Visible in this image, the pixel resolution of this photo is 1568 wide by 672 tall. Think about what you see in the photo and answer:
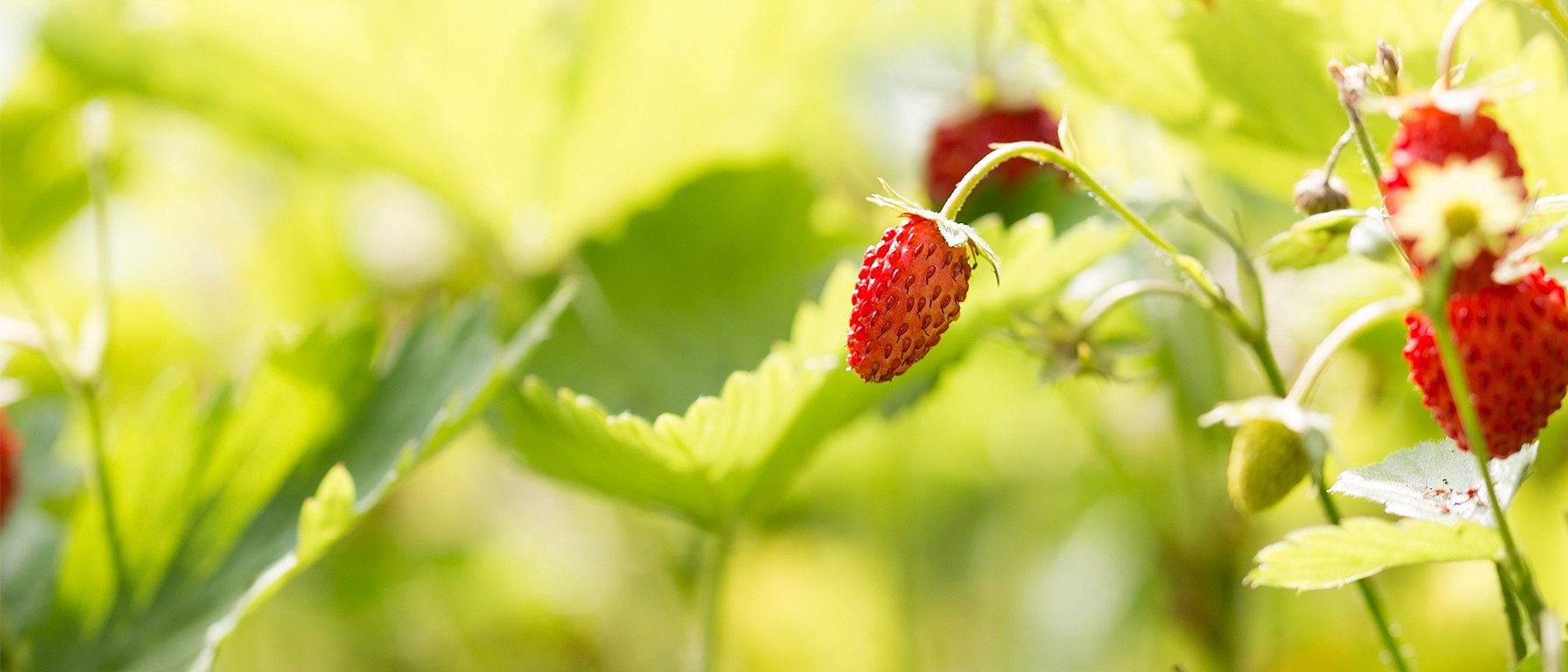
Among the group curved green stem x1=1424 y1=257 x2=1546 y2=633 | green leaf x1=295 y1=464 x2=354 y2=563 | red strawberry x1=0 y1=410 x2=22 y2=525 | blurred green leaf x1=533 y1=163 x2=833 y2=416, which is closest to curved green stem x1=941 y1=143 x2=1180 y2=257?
curved green stem x1=1424 y1=257 x2=1546 y2=633

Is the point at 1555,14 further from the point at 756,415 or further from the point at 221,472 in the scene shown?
the point at 221,472

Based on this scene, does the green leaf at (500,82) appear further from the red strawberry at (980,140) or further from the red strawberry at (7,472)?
the red strawberry at (7,472)

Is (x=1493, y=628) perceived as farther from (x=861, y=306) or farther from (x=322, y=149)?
(x=322, y=149)

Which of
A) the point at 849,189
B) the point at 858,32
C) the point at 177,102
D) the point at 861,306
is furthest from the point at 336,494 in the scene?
the point at 858,32

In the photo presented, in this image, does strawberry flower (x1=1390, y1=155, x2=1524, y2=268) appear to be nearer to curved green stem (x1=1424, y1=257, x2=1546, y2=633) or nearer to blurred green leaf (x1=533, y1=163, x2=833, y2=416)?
curved green stem (x1=1424, y1=257, x2=1546, y2=633)

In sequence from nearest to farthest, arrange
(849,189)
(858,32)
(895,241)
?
1. (895,241)
2. (849,189)
3. (858,32)

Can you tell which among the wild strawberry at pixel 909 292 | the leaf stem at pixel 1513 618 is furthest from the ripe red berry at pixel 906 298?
the leaf stem at pixel 1513 618
